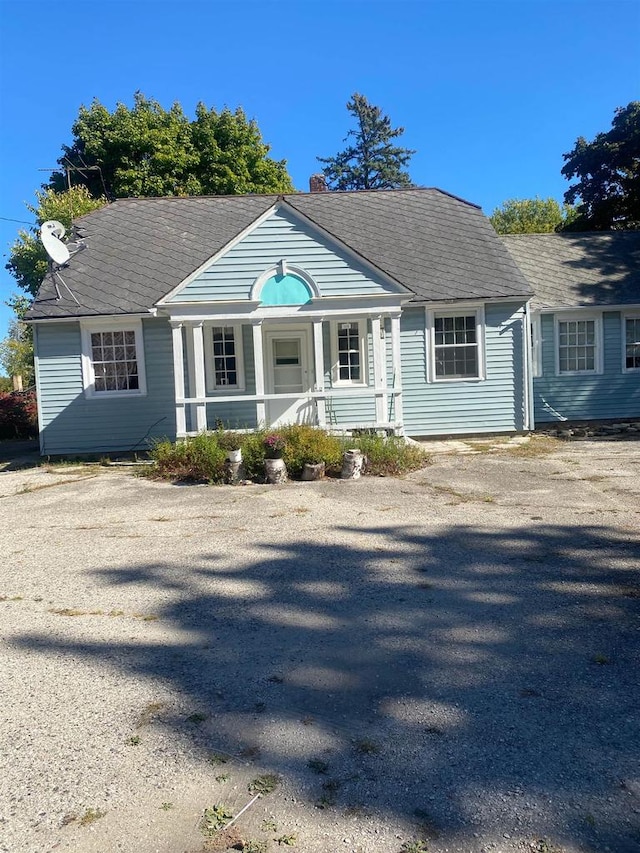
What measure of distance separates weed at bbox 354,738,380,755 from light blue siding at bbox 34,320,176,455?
1152 centimetres

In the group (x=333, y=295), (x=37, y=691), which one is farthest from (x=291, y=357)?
(x=37, y=691)

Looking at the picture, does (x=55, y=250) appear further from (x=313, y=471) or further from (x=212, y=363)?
(x=313, y=471)

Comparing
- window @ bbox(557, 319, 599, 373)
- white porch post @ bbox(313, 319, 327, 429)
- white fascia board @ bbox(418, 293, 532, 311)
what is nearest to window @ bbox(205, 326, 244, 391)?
white porch post @ bbox(313, 319, 327, 429)

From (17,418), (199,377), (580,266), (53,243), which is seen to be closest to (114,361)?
(199,377)

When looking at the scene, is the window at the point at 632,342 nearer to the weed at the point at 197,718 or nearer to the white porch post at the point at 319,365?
the white porch post at the point at 319,365

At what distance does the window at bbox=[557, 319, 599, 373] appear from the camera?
1590 centimetres

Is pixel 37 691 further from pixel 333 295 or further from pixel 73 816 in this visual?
pixel 333 295

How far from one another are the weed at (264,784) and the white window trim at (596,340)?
1438cm

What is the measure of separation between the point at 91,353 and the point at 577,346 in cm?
1107

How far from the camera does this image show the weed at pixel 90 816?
8.80 ft

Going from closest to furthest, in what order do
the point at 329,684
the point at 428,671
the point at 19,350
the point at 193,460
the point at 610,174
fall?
1. the point at 329,684
2. the point at 428,671
3. the point at 193,460
4. the point at 610,174
5. the point at 19,350

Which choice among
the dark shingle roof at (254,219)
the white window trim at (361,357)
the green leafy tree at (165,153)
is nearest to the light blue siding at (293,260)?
the dark shingle roof at (254,219)

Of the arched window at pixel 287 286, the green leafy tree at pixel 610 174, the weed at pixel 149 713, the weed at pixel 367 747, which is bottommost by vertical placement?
the weed at pixel 367 747

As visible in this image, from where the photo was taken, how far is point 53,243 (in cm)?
1417
